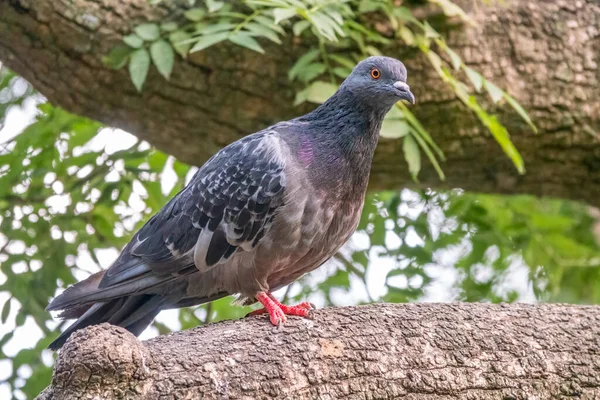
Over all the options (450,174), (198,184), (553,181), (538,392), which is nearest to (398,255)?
(450,174)

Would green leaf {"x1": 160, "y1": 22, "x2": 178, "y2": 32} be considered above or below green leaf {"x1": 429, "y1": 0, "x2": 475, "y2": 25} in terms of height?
→ above

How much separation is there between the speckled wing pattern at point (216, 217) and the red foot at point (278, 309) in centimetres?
27

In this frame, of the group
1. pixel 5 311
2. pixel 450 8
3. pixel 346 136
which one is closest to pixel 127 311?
pixel 5 311

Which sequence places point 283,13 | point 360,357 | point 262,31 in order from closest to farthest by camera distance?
point 360,357 → point 283,13 → point 262,31

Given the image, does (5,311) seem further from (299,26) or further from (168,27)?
(299,26)

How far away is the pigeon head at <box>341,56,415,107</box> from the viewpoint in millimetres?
4828

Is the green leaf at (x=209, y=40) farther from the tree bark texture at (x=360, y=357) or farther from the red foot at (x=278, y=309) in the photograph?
the tree bark texture at (x=360, y=357)

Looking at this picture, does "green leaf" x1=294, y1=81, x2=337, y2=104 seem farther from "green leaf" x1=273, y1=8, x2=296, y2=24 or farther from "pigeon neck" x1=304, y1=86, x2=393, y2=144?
"green leaf" x1=273, y1=8, x2=296, y2=24

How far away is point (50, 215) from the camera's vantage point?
250 inches

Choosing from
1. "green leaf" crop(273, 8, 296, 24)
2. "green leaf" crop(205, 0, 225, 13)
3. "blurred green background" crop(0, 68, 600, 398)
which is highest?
"green leaf" crop(273, 8, 296, 24)

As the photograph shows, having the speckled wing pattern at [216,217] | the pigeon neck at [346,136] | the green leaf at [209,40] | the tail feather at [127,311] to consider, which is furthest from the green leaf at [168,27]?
the tail feather at [127,311]

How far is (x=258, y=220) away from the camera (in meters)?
4.58

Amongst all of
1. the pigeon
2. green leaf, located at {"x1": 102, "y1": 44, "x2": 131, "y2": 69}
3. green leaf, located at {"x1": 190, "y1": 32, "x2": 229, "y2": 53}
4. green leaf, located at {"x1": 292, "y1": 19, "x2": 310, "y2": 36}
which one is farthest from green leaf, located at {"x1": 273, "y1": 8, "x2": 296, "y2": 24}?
green leaf, located at {"x1": 102, "y1": 44, "x2": 131, "y2": 69}

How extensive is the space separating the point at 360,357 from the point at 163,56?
97.0 inches
